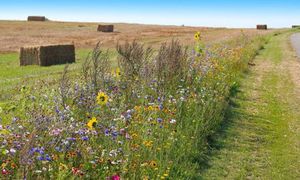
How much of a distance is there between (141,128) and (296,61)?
17434mm

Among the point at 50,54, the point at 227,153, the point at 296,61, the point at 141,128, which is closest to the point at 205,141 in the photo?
the point at 227,153

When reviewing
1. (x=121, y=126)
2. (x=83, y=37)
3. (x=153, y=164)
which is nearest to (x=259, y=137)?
(x=121, y=126)

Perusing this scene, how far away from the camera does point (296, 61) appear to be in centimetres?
2184

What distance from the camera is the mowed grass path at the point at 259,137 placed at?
650cm

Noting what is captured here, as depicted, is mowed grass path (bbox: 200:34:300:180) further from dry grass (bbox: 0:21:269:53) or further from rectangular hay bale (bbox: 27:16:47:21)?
rectangular hay bale (bbox: 27:16:47:21)

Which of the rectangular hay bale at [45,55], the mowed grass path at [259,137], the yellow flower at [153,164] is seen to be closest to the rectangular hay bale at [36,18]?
the rectangular hay bale at [45,55]

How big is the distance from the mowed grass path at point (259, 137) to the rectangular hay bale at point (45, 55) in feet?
42.7

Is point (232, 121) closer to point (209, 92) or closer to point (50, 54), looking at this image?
point (209, 92)

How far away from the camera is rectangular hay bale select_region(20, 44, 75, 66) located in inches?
927

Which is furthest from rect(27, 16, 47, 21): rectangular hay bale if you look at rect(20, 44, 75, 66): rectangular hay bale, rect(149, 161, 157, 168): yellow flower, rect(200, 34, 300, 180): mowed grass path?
rect(149, 161, 157, 168): yellow flower

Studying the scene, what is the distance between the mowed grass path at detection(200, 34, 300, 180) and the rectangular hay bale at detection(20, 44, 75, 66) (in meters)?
13.0

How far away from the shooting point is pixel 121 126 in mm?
6047

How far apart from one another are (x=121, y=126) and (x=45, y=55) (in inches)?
728

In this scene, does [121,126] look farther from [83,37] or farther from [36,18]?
[36,18]
